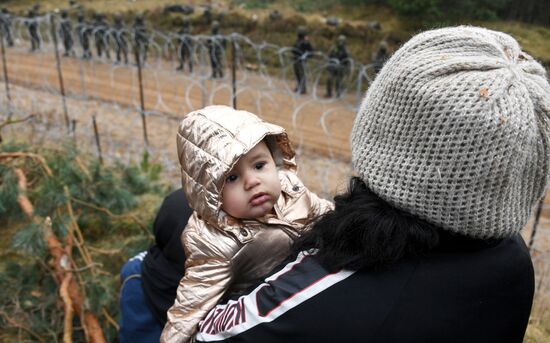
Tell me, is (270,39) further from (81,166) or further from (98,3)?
(81,166)

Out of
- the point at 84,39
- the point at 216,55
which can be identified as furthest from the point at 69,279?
the point at 84,39

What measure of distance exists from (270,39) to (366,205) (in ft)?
58.6

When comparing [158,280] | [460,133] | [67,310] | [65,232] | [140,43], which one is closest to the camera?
[460,133]

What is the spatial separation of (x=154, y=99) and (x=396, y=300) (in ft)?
38.3

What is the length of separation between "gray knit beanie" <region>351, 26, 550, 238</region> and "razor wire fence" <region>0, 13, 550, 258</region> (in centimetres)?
510

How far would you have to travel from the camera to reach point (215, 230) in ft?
4.86

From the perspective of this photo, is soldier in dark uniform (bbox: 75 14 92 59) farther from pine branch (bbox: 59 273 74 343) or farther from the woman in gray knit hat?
the woman in gray knit hat

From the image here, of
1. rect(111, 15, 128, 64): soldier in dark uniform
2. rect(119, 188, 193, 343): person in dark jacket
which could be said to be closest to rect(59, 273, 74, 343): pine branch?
rect(119, 188, 193, 343): person in dark jacket

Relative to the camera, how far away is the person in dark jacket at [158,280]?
1.78 metres

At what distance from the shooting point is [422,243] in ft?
3.37

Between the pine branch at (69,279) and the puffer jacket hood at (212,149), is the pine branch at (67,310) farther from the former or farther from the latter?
the puffer jacket hood at (212,149)

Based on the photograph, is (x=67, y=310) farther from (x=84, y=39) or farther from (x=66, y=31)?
(x=66, y=31)

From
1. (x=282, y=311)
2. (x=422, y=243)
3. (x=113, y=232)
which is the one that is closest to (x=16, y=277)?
(x=113, y=232)

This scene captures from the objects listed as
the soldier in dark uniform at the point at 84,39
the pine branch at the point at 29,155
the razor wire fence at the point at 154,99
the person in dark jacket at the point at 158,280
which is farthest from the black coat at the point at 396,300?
the soldier in dark uniform at the point at 84,39
